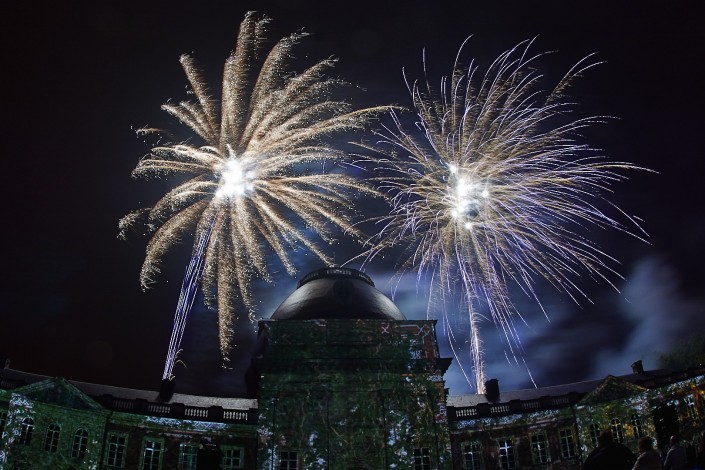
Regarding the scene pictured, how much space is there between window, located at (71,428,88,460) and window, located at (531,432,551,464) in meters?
26.5

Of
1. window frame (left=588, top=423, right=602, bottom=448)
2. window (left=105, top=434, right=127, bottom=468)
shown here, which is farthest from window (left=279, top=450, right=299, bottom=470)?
window frame (left=588, top=423, right=602, bottom=448)

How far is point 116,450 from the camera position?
105ft

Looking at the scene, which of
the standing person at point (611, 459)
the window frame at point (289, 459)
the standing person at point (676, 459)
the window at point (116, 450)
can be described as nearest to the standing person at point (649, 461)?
the standing person at point (611, 459)

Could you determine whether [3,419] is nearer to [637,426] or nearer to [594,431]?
[594,431]

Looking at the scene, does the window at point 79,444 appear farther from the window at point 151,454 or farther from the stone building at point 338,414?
the window at point 151,454

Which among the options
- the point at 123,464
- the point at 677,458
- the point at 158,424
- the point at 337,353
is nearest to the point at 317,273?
the point at 337,353

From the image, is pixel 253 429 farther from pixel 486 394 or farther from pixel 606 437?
pixel 606 437

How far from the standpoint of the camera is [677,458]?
37.2ft

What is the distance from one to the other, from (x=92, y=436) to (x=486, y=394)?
26147mm

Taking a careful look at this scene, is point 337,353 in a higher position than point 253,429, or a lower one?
higher

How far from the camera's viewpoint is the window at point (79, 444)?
31016 mm

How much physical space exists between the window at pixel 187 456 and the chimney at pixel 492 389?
20557 millimetres

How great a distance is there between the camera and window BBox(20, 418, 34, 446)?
2949 cm

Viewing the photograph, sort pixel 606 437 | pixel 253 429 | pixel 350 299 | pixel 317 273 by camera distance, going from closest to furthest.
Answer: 1. pixel 606 437
2. pixel 253 429
3. pixel 350 299
4. pixel 317 273
